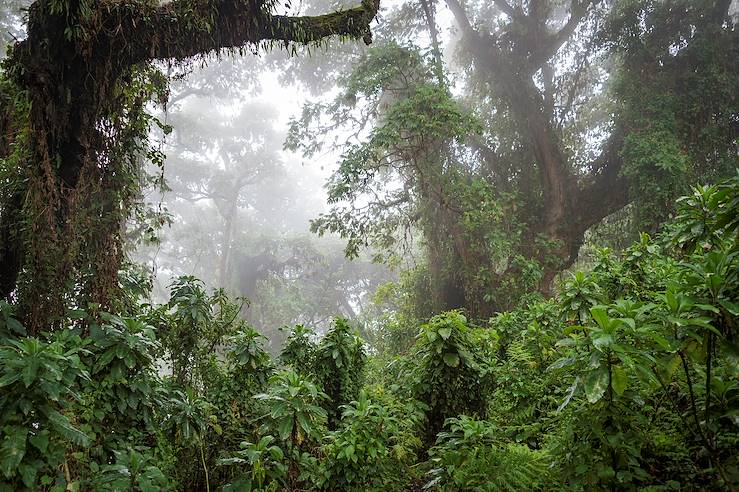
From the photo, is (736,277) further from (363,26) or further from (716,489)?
(363,26)

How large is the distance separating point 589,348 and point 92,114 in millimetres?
4778

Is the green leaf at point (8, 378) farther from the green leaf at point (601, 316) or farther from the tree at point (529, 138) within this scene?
the tree at point (529, 138)

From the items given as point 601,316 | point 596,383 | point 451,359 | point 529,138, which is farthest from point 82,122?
point 529,138

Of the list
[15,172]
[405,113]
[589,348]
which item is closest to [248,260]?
[405,113]

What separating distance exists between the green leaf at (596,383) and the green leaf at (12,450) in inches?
118

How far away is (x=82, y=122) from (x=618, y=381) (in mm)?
4958

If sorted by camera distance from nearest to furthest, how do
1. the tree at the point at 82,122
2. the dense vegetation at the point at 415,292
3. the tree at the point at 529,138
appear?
the dense vegetation at the point at 415,292, the tree at the point at 82,122, the tree at the point at 529,138

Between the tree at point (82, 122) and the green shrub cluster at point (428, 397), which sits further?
the tree at point (82, 122)

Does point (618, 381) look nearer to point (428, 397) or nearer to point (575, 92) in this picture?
point (428, 397)

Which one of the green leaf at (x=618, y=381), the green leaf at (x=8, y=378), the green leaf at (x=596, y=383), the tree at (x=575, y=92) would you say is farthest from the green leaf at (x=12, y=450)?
the tree at (x=575, y=92)

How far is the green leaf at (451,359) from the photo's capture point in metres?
4.32

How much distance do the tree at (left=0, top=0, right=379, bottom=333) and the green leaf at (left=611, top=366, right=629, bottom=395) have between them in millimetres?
4192

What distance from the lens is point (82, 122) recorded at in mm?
4355

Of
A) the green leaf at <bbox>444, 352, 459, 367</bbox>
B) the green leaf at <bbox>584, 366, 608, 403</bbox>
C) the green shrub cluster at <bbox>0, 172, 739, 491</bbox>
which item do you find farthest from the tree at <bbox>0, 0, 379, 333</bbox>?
the green leaf at <bbox>584, 366, 608, 403</bbox>
